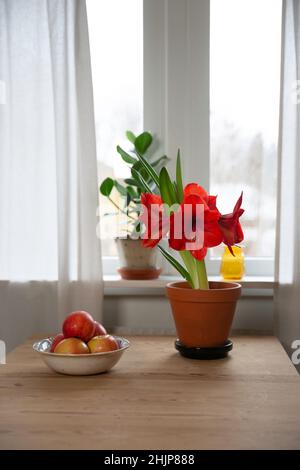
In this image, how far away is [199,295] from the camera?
5.35 ft

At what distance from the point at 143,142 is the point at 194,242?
0.73 metres

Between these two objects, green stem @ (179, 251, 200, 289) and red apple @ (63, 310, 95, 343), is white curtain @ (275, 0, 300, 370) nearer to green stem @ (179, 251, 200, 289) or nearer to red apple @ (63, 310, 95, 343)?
green stem @ (179, 251, 200, 289)

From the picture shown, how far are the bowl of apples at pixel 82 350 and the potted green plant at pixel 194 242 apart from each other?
0.22 meters

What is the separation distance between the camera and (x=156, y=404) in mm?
1273

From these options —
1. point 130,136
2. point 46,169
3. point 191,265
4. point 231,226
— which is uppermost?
point 130,136

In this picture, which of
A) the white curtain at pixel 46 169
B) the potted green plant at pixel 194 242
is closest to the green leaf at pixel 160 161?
the white curtain at pixel 46 169

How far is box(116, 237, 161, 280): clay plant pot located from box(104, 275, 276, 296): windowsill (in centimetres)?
3

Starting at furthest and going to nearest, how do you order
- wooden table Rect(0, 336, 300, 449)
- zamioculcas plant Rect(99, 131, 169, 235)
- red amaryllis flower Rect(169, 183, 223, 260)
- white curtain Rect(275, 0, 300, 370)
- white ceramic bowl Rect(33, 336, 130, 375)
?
zamioculcas plant Rect(99, 131, 169, 235) → white curtain Rect(275, 0, 300, 370) → red amaryllis flower Rect(169, 183, 223, 260) → white ceramic bowl Rect(33, 336, 130, 375) → wooden table Rect(0, 336, 300, 449)

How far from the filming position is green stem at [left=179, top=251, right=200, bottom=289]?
1669 millimetres

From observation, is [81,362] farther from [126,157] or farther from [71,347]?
[126,157]

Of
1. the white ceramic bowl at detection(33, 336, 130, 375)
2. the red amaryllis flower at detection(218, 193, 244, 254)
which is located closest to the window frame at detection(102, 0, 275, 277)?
the red amaryllis flower at detection(218, 193, 244, 254)

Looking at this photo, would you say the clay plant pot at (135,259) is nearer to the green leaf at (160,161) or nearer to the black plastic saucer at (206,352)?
the green leaf at (160,161)

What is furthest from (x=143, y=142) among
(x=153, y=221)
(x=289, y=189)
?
(x=153, y=221)
